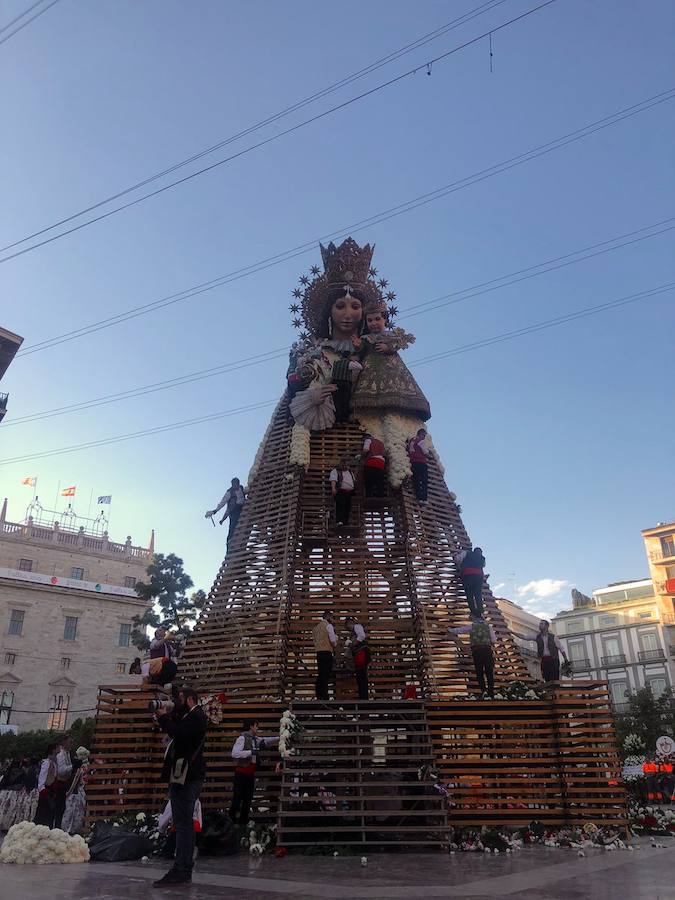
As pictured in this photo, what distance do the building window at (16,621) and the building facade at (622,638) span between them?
36.5 meters

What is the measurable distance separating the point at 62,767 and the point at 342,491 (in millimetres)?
6647

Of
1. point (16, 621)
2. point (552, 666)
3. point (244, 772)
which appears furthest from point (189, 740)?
point (16, 621)

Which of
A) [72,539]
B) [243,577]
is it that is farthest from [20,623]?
[243,577]

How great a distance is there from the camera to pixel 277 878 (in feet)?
22.7

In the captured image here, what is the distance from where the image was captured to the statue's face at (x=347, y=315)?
16.7 m

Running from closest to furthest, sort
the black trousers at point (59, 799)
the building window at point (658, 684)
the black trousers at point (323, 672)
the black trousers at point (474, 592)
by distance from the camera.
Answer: the black trousers at point (59, 799), the black trousers at point (323, 672), the black trousers at point (474, 592), the building window at point (658, 684)

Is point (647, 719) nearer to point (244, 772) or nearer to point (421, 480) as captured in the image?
point (421, 480)

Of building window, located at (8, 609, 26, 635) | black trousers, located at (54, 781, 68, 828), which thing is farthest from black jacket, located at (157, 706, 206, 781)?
building window, located at (8, 609, 26, 635)

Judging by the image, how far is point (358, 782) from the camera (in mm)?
9422

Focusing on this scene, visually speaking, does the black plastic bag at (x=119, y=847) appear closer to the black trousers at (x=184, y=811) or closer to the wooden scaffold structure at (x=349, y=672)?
the wooden scaffold structure at (x=349, y=672)

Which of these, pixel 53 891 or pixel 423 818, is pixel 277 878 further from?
pixel 423 818

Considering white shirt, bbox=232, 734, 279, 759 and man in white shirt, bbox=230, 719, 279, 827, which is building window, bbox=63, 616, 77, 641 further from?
white shirt, bbox=232, 734, 279, 759

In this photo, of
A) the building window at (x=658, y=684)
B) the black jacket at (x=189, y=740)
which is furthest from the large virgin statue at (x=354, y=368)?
the building window at (x=658, y=684)

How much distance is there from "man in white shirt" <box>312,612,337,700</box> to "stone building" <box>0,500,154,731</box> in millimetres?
32544
